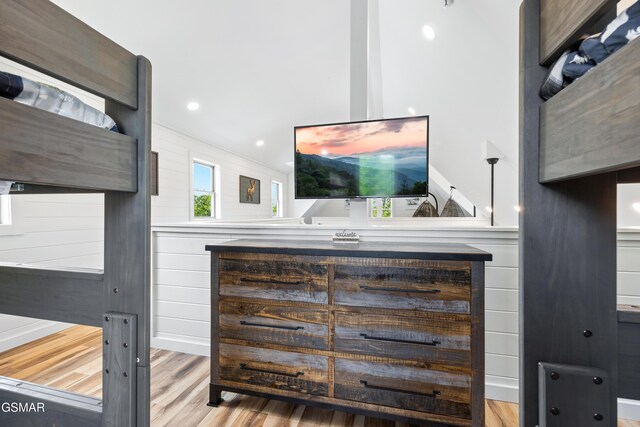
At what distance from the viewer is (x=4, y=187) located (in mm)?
774

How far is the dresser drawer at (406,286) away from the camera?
1288 mm

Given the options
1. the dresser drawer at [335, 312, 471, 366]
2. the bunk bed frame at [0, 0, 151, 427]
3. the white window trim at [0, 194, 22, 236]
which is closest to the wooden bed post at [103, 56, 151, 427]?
the bunk bed frame at [0, 0, 151, 427]

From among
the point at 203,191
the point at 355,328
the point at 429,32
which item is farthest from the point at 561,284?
the point at 203,191

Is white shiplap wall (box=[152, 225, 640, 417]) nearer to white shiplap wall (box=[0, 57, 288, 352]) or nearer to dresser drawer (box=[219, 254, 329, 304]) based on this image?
dresser drawer (box=[219, 254, 329, 304])

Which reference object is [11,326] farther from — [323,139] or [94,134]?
[323,139]

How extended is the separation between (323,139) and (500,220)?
8.10ft

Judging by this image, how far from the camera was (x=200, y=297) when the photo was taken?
2.17 metres

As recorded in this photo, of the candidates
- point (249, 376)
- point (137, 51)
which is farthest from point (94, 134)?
point (137, 51)

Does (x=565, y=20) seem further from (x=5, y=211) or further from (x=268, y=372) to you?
(x=5, y=211)

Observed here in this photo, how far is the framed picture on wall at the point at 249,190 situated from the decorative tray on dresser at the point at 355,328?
4.82 metres

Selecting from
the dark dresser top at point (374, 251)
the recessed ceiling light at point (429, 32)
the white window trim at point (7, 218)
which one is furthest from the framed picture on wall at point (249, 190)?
the dark dresser top at point (374, 251)

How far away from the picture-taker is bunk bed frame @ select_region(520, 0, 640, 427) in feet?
2.24

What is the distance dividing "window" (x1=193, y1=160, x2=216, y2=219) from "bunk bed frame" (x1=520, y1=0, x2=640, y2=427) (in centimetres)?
472

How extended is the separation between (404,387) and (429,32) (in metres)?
3.24
